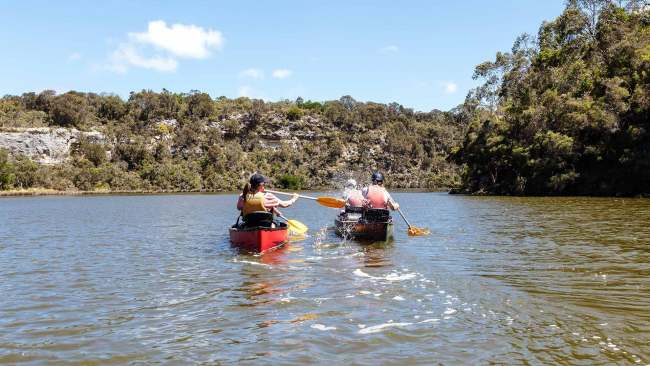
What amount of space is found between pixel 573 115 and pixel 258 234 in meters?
40.7

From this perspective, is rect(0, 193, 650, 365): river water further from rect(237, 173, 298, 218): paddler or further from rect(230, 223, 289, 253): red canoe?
rect(237, 173, 298, 218): paddler

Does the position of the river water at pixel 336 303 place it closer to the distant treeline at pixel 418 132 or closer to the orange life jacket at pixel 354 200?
the orange life jacket at pixel 354 200

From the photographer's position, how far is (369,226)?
56.3 ft

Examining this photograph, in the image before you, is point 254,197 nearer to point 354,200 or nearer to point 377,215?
point 377,215

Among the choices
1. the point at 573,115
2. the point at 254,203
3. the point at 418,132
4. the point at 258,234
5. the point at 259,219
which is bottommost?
the point at 258,234

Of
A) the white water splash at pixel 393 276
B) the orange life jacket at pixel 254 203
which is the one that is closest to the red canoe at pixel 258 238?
the orange life jacket at pixel 254 203

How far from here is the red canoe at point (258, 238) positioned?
14.9 m

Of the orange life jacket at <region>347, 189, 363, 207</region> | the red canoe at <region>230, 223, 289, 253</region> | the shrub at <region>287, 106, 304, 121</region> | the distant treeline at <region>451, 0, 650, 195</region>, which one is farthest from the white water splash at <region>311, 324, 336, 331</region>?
the shrub at <region>287, 106, 304, 121</region>

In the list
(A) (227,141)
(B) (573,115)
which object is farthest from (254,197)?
(A) (227,141)

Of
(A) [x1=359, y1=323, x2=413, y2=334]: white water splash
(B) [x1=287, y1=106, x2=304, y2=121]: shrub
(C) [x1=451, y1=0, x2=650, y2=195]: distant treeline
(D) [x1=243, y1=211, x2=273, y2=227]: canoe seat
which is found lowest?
(A) [x1=359, y1=323, x2=413, y2=334]: white water splash

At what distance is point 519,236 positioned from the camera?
18.0m

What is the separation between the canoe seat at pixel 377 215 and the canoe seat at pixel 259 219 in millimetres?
3536

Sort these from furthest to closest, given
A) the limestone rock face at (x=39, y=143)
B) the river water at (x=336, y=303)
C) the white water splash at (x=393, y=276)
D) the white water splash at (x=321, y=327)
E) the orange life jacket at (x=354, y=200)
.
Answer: the limestone rock face at (x=39, y=143) → the orange life jacket at (x=354, y=200) → the white water splash at (x=393, y=276) → the white water splash at (x=321, y=327) → the river water at (x=336, y=303)

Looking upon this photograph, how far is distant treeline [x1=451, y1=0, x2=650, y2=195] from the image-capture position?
44906mm
